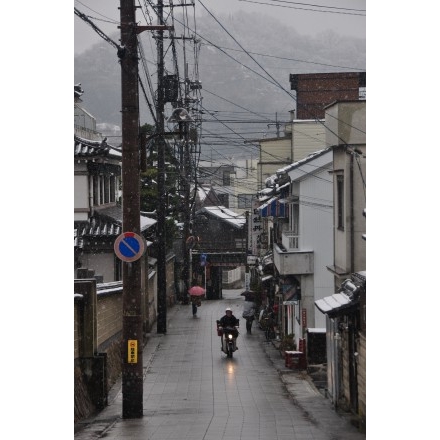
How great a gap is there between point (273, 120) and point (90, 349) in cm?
277

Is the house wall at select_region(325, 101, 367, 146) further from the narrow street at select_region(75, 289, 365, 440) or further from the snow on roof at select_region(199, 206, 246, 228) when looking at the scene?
the snow on roof at select_region(199, 206, 246, 228)

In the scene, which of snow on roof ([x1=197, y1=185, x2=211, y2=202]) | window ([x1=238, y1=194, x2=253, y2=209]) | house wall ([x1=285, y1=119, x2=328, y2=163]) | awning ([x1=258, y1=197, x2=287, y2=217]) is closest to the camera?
awning ([x1=258, y1=197, x2=287, y2=217])

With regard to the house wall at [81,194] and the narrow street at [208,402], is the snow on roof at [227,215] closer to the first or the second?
the narrow street at [208,402]

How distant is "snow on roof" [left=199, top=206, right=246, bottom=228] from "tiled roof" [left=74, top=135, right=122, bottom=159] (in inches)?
200

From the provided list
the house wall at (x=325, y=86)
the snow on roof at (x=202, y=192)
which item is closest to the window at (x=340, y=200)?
the house wall at (x=325, y=86)

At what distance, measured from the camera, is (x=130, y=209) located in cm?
773

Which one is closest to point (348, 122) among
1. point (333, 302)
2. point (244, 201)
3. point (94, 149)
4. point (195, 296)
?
point (333, 302)

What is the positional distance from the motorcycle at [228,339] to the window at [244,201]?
12.8 feet

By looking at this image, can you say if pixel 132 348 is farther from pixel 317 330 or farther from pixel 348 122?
pixel 348 122

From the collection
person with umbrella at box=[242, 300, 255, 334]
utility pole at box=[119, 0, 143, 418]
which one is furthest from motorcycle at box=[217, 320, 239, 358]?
utility pole at box=[119, 0, 143, 418]

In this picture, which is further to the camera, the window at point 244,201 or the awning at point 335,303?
the window at point 244,201

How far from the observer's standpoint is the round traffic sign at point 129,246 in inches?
294

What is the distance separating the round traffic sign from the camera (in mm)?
7461

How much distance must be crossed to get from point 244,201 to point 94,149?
7.99 metres
